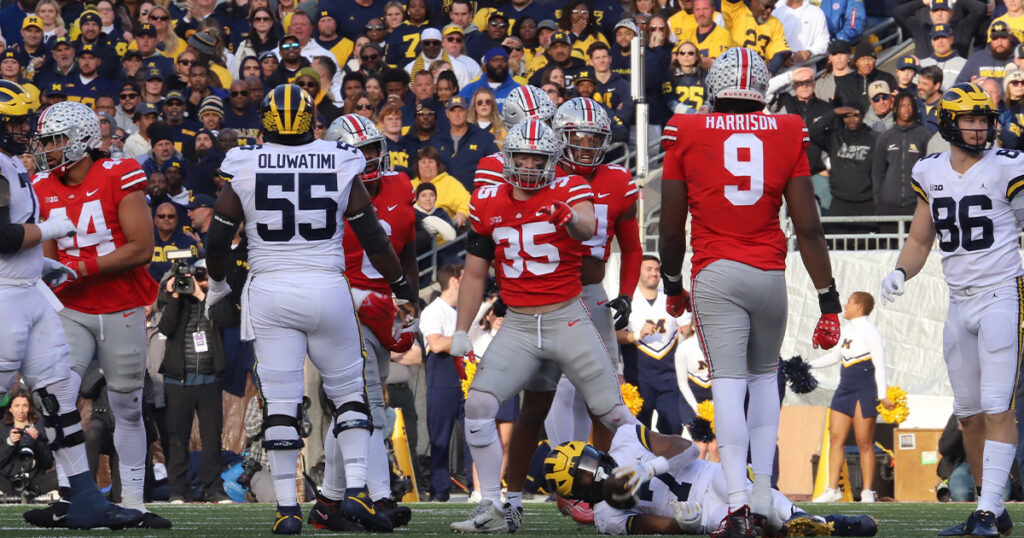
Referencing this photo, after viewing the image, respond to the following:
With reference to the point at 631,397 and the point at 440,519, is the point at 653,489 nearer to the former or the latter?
the point at 440,519

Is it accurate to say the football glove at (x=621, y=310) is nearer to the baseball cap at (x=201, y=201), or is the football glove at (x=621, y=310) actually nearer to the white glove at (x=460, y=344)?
the white glove at (x=460, y=344)

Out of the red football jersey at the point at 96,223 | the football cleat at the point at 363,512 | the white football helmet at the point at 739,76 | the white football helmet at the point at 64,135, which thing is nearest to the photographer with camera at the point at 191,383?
the red football jersey at the point at 96,223

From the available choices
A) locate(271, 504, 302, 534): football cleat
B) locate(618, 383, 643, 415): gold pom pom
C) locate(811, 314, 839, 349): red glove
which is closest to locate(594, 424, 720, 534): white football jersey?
locate(811, 314, 839, 349): red glove

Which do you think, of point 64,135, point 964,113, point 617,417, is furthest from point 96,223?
point 964,113

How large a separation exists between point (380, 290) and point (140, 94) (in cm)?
894

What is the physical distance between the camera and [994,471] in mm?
7242

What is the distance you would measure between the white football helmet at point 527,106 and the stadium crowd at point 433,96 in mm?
2359

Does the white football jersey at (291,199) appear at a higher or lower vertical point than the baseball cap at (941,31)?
lower

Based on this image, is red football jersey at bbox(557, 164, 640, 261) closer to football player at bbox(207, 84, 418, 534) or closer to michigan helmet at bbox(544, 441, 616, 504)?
football player at bbox(207, 84, 418, 534)

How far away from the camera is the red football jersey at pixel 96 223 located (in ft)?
25.5

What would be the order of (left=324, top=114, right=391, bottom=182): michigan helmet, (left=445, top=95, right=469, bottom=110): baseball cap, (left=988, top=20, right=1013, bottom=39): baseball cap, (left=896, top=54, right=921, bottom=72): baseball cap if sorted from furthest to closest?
(left=896, top=54, right=921, bottom=72): baseball cap
(left=988, top=20, right=1013, bottom=39): baseball cap
(left=445, top=95, right=469, bottom=110): baseball cap
(left=324, top=114, right=391, bottom=182): michigan helmet

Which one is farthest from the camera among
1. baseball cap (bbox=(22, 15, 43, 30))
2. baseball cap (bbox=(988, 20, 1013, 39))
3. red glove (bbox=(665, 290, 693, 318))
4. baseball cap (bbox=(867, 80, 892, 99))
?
baseball cap (bbox=(22, 15, 43, 30))

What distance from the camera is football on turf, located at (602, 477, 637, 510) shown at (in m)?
6.53

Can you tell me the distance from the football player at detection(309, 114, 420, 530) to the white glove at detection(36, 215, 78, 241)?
4.77ft
